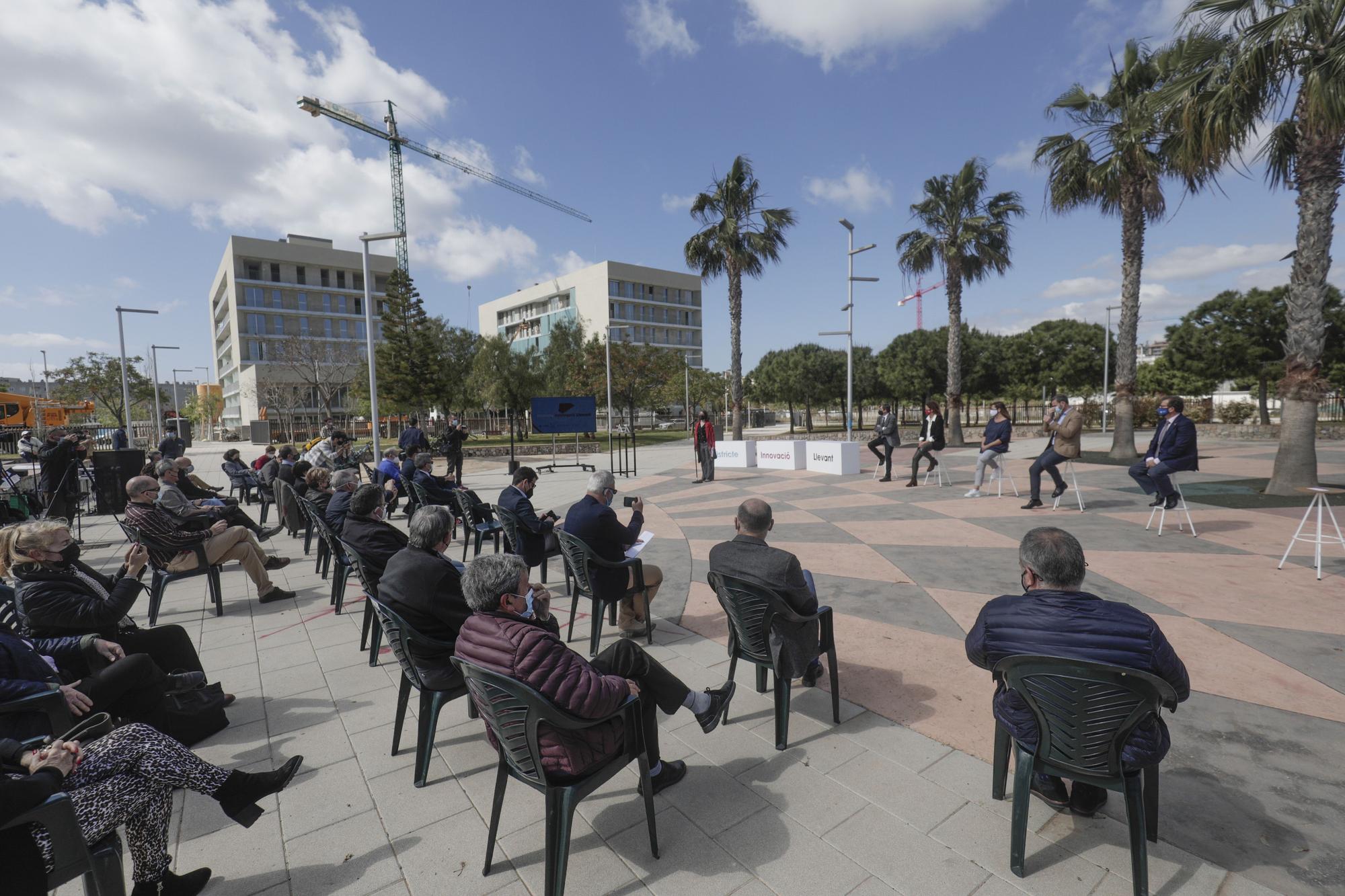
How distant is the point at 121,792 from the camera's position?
2201mm

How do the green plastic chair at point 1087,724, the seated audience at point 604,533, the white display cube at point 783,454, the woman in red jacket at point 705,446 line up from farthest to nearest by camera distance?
1. the white display cube at point 783,454
2. the woman in red jacket at point 705,446
3. the seated audience at point 604,533
4. the green plastic chair at point 1087,724

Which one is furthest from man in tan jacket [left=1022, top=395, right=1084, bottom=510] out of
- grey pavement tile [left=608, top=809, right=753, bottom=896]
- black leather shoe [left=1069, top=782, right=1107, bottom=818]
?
grey pavement tile [left=608, top=809, right=753, bottom=896]

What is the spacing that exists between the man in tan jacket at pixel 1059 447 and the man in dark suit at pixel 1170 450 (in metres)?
1.06

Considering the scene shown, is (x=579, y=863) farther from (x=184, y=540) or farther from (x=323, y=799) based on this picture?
(x=184, y=540)

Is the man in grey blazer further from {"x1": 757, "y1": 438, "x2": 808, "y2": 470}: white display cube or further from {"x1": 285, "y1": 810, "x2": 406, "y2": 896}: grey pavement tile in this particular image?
{"x1": 285, "y1": 810, "x2": 406, "y2": 896}: grey pavement tile

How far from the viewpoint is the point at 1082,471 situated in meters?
14.1

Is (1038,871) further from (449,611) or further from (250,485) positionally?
(250,485)

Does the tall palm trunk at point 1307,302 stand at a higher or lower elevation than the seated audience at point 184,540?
higher

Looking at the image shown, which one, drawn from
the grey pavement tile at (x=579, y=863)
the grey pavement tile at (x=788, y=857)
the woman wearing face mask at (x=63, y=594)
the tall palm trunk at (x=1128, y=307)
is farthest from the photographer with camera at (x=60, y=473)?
the tall palm trunk at (x=1128, y=307)

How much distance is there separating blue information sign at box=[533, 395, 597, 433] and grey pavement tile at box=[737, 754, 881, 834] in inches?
580

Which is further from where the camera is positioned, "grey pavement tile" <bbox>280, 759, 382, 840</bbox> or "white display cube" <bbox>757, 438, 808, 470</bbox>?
"white display cube" <bbox>757, 438, 808, 470</bbox>

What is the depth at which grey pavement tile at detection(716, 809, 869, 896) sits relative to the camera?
2.35 metres

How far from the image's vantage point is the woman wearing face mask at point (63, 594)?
3.33m

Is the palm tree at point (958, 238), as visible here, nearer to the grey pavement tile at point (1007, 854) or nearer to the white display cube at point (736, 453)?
the white display cube at point (736, 453)
